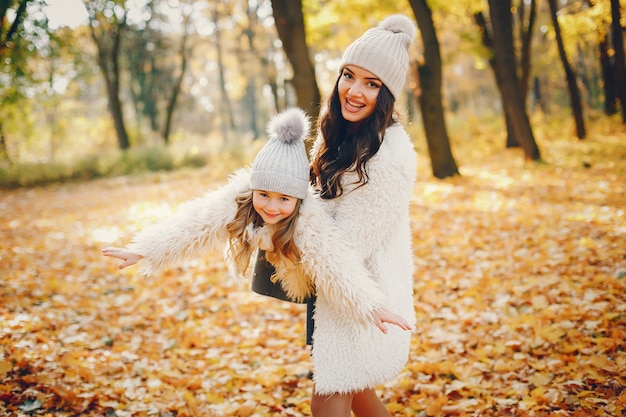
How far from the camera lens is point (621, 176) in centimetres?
893

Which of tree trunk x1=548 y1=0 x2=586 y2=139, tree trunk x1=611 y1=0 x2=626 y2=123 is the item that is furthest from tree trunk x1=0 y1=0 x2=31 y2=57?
tree trunk x1=548 y1=0 x2=586 y2=139

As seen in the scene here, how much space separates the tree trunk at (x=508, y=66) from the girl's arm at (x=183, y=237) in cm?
1026

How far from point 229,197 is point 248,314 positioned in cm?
295

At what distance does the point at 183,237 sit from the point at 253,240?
0.35 meters

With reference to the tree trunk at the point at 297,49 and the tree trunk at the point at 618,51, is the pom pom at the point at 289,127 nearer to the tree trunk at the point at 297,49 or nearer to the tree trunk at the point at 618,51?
the tree trunk at the point at 297,49

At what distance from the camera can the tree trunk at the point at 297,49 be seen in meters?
7.26

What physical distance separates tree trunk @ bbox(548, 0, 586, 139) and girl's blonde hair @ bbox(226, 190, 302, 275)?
1306 centimetres

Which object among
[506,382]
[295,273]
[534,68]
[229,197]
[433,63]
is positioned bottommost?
[506,382]

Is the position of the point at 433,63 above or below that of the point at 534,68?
below

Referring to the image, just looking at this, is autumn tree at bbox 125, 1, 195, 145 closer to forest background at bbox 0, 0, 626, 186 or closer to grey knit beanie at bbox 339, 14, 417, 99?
forest background at bbox 0, 0, 626, 186

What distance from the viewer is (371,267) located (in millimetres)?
2105

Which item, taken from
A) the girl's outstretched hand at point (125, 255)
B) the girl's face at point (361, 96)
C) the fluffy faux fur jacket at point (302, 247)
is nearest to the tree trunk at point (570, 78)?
the girl's face at point (361, 96)

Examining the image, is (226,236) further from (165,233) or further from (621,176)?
(621,176)

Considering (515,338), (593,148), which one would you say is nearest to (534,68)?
(593,148)
